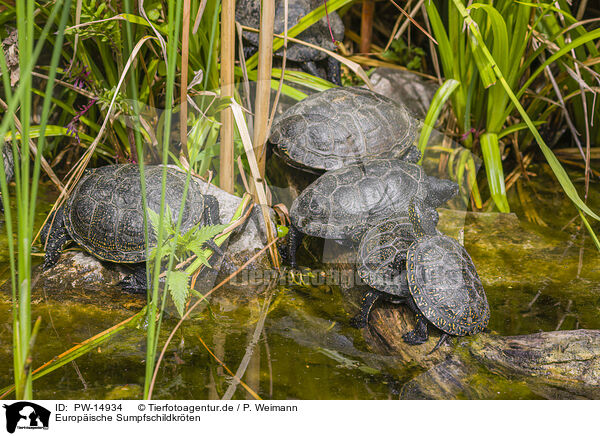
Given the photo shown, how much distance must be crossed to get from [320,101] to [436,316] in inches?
69.0

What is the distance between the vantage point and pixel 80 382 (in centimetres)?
187

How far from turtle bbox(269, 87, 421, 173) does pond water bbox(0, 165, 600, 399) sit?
25.1 inches

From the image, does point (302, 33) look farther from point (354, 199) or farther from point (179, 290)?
point (179, 290)

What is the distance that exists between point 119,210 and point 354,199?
1.32 m

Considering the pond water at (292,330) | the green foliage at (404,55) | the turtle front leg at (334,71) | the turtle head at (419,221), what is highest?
the green foliage at (404,55)

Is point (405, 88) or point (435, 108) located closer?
point (435, 108)

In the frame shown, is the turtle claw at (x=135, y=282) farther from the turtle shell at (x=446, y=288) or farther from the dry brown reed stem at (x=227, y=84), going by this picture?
the turtle shell at (x=446, y=288)

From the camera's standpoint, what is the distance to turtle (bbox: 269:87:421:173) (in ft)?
10.4

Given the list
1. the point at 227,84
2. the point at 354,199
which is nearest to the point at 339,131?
the point at 354,199

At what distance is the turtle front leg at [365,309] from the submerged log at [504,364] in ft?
0.41

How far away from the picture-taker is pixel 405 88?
4281 millimetres

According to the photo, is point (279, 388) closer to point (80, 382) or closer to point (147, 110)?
point (80, 382)

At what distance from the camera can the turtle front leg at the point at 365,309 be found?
92.0 inches
